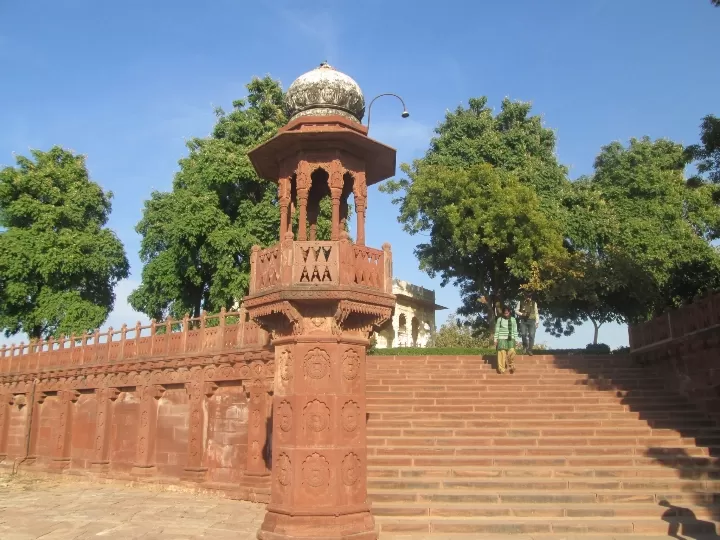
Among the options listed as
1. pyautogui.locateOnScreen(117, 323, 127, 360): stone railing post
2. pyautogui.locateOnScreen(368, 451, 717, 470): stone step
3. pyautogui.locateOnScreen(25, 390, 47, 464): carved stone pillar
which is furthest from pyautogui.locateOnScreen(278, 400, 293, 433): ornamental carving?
pyautogui.locateOnScreen(25, 390, 47, 464): carved stone pillar

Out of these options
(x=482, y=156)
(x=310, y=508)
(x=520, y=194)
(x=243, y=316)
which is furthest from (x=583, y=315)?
(x=310, y=508)

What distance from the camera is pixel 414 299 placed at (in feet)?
125

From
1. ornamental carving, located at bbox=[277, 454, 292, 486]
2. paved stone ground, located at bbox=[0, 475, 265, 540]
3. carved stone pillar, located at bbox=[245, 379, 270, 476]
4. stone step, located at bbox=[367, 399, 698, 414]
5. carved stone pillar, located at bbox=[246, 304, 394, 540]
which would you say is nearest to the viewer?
carved stone pillar, located at bbox=[246, 304, 394, 540]

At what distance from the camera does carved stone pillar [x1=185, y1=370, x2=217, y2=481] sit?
1636cm

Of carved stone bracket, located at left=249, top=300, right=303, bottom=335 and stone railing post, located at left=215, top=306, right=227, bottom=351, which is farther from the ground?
stone railing post, located at left=215, top=306, right=227, bottom=351

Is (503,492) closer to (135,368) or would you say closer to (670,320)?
(670,320)

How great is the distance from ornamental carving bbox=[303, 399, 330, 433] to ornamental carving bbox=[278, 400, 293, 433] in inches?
9.3

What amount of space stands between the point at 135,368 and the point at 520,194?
16941mm

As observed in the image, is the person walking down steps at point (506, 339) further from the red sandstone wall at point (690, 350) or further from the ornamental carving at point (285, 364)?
the ornamental carving at point (285, 364)

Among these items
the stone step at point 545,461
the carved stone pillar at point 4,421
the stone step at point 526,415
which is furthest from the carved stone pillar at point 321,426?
the carved stone pillar at point 4,421

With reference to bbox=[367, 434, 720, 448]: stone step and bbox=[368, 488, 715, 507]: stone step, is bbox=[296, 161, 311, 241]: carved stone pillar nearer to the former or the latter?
bbox=[368, 488, 715, 507]: stone step

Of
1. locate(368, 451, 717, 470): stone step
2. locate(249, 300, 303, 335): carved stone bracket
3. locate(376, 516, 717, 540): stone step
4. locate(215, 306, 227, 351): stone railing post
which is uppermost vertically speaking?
locate(215, 306, 227, 351): stone railing post

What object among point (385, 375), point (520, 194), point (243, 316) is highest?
point (520, 194)

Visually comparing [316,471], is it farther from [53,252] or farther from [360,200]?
[53,252]
